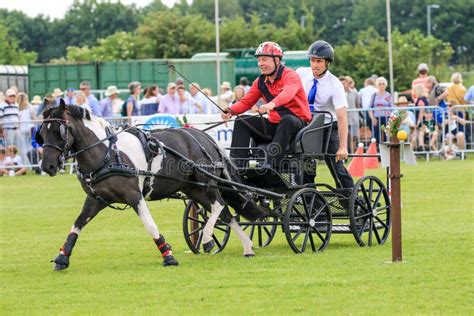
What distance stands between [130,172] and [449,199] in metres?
8.09

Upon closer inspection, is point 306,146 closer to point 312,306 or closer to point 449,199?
point 312,306

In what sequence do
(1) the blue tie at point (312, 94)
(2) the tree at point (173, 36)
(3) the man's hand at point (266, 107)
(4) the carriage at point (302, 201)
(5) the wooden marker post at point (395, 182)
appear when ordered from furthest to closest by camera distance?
(2) the tree at point (173, 36)
(1) the blue tie at point (312, 94)
(4) the carriage at point (302, 201)
(3) the man's hand at point (266, 107)
(5) the wooden marker post at point (395, 182)

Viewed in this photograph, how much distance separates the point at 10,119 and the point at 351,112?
24.7 feet

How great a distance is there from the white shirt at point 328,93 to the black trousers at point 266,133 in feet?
2.41

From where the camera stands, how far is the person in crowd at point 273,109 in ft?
44.1

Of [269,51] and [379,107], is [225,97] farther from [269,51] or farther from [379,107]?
[269,51]

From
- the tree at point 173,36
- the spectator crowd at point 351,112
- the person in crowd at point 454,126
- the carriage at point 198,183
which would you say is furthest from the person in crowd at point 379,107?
the tree at point 173,36

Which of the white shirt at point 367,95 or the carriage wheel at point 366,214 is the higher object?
the white shirt at point 367,95

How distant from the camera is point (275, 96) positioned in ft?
45.0

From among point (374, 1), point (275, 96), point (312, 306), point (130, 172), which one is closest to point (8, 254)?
point (130, 172)

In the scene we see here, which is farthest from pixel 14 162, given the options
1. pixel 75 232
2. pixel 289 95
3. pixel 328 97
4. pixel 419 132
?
pixel 75 232

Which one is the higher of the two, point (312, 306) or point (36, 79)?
point (36, 79)

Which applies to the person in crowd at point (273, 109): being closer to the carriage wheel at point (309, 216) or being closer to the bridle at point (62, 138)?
the carriage wheel at point (309, 216)

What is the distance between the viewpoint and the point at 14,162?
28.0m
